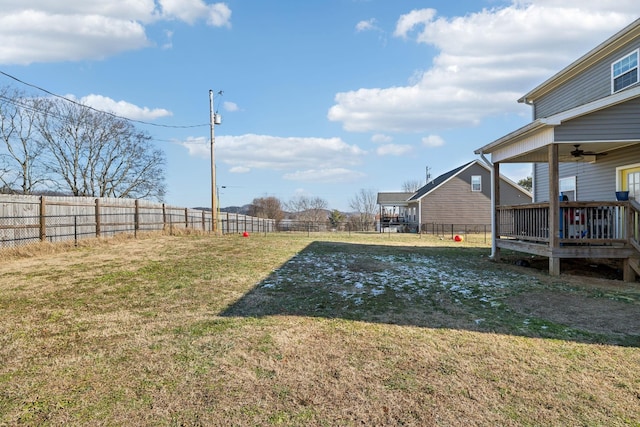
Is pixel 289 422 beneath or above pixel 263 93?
beneath

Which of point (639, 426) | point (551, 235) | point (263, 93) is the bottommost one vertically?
point (639, 426)

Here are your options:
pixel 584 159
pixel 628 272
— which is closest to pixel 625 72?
pixel 584 159

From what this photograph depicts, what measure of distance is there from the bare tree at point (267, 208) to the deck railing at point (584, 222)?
41.2 metres

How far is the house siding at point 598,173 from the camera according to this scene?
9.27 meters

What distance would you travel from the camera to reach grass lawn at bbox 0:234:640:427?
98.8 inches

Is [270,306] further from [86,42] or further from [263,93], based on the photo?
[263,93]

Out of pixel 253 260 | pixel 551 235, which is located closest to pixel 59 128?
pixel 253 260

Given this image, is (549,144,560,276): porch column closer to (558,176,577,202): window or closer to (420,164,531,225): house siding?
(558,176,577,202): window

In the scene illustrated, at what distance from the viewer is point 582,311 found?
4.95 metres

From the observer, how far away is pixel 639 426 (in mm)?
2328

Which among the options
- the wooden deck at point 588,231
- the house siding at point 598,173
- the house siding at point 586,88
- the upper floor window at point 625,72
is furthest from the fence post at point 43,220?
the upper floor window at point 625,72

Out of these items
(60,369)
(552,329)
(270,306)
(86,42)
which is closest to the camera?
(60,369)

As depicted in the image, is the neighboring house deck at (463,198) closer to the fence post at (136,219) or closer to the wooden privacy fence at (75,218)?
the wooden privacy fence at (75,218)

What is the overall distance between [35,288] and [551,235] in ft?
30.5
